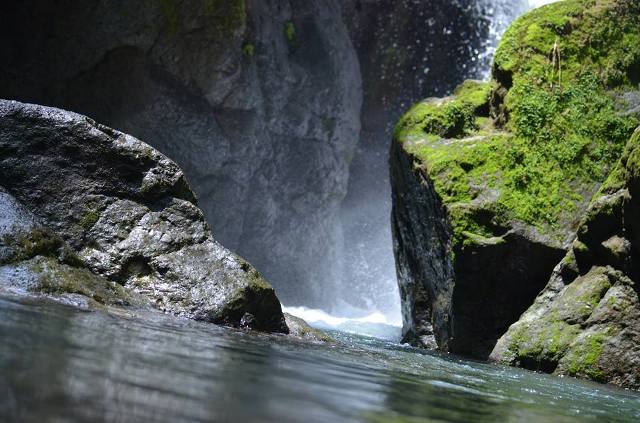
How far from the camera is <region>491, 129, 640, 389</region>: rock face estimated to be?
6.62m

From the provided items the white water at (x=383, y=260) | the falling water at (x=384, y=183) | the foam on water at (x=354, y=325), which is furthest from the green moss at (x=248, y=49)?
the white water at (x=383, y=260)

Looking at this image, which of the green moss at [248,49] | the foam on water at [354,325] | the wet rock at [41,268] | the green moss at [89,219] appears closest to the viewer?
the wet rock at [41,268]

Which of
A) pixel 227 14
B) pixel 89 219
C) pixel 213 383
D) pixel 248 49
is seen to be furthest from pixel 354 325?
pixel 213 383

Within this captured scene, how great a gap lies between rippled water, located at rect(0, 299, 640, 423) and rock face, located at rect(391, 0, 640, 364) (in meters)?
3.42

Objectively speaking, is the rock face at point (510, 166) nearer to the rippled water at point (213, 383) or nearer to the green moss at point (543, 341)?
the green moss at point (543, 341)

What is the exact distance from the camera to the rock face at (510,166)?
8.27 meters

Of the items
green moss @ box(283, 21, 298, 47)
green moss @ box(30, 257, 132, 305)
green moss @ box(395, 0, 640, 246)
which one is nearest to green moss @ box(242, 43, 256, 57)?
green moss @ box(283, 21, 298, 47)

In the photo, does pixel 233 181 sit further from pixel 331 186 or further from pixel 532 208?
pixel 532 208

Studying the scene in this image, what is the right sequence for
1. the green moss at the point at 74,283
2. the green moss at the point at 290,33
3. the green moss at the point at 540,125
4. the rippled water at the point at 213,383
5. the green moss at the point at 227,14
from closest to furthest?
1. the rippled water at the point at 213,383
2. the green moss at the point at 74,283
3. the green moss at the point at 540,125
4. the green moss at the point at 227,14
5. the green moss at the point at 290,33

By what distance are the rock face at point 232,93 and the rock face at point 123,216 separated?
6.45 m

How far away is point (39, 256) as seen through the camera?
520cm

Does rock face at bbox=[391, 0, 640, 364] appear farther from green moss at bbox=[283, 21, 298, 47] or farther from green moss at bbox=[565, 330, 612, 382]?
green moss at bbox=[283, 21, 298, 47]

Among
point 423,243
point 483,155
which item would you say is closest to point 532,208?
point 483,155

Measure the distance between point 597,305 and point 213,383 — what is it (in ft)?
19.1
